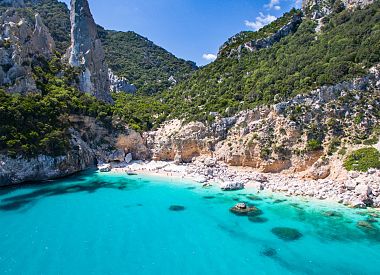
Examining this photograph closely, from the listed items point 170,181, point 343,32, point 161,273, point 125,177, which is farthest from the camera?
point 343,32

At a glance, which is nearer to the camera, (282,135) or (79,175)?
(282,135)

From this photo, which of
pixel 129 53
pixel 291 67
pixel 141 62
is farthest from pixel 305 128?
pixel 129 53

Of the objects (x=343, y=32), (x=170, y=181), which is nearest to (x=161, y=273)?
(x=170, y=181)

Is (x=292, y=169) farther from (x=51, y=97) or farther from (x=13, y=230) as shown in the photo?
(x=51, y=97)

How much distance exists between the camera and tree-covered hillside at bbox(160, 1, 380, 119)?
4425cm

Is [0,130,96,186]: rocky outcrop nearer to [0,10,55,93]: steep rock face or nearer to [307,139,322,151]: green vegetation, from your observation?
[0,10,55,93]: steep rock face

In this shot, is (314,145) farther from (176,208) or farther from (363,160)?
(176,208)

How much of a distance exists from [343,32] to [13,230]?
178 feet

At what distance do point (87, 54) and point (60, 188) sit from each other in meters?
39.9

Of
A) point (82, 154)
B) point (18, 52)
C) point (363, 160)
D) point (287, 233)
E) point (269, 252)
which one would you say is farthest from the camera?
point (18, 52)

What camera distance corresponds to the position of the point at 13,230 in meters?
24.2

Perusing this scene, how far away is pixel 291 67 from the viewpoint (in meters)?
51.8

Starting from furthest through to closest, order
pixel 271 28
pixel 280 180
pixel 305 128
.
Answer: pixel 271 28 < pixel 305 128 < pixel 280 180

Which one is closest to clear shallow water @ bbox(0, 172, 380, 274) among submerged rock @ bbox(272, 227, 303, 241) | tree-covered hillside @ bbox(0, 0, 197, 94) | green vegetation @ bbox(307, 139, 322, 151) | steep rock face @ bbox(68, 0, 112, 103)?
submerged rock @ bbox(272, 227, 303, 241)
